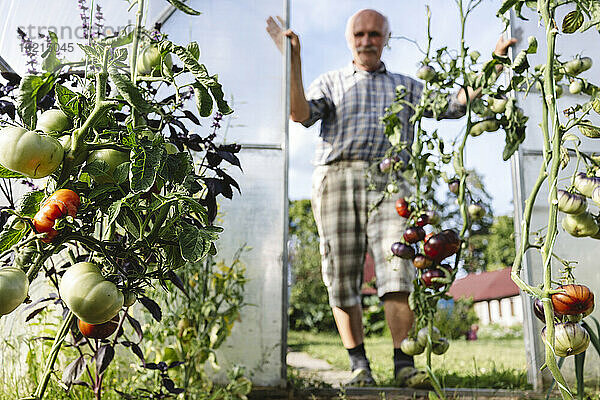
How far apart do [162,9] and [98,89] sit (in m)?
1.80

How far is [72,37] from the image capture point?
5.46 feet

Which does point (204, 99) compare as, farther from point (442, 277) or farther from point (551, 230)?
point (442, 277)

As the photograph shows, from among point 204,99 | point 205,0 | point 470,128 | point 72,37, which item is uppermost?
point 205,0

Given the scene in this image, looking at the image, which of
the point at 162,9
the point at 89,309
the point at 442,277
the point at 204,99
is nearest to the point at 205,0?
the point at 162,9

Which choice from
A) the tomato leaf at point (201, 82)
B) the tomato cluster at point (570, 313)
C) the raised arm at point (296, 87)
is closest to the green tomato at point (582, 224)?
the tomato cluster at point (570, 313)

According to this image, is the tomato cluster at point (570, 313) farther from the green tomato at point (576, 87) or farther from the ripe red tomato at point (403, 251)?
the ripe red tomato at point (403, 251)

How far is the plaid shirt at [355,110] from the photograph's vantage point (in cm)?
243

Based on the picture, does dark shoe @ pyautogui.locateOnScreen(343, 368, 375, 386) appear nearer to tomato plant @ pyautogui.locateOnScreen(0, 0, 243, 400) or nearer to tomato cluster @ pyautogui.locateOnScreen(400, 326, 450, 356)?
tomato cluster @ pyautogui.locateOnScreen(400, 326, 450, 356)

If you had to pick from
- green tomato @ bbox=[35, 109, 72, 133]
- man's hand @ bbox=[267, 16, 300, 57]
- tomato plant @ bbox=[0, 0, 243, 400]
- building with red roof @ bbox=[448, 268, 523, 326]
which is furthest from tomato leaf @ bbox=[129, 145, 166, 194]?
building with red roof @ bbox=[448, 268, 523, 326]

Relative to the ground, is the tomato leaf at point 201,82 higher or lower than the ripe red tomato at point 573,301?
higher

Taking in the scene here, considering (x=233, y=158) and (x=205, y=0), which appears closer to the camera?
(x=233, y=158)

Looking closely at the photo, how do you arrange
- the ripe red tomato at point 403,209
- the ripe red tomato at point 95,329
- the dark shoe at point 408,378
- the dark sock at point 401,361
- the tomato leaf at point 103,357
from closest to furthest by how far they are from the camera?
the ripe red tomato at point 95,329, the tomato leaf at point 103,357, the ripe red tomato at point 403,209, the dark shoe at point 408,378, the dark sock at point 401,361

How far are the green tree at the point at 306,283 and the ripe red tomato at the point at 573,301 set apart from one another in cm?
583

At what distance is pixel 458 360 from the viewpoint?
146 inches
